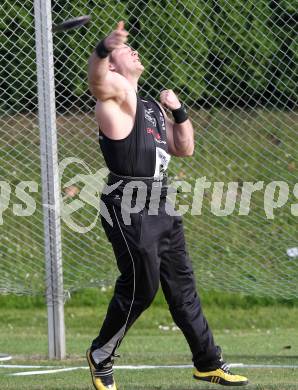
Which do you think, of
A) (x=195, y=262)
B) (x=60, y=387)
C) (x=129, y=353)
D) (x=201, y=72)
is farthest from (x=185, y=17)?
(x=60, y=387)

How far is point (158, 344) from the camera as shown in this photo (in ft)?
26.9

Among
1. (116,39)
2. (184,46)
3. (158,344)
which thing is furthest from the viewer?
(158,344)

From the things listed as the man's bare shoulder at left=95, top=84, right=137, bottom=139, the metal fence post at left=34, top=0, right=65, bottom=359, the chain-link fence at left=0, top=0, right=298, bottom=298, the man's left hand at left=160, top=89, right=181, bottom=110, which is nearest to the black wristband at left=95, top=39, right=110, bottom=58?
the man's bare shoulder at left=95, top=84, right=137, bottom=139

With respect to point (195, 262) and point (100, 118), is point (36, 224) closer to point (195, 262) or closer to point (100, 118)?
point (195, 262)

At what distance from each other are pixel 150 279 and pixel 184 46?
3080 millimetres

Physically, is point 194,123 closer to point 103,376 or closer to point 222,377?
point 222,377

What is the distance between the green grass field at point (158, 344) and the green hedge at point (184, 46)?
208cm

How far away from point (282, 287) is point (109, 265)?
5.21 feet

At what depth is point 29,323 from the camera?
934cm

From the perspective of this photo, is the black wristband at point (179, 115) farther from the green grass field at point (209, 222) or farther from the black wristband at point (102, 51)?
the green grass field at point (209, 222)

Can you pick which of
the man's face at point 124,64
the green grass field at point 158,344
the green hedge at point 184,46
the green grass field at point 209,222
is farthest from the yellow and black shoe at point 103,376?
the green hedge at point 184,46

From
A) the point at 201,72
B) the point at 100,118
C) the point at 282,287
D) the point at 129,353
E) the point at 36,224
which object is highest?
the point at 201,72

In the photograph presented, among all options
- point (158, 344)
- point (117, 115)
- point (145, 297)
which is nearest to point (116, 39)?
point (117, 115)

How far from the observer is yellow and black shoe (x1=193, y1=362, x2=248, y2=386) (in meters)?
5.38
